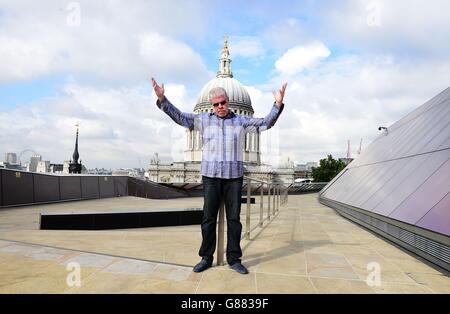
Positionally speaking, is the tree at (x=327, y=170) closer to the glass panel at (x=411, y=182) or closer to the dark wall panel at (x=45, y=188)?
the dark wall panel at (x=45, y=188)

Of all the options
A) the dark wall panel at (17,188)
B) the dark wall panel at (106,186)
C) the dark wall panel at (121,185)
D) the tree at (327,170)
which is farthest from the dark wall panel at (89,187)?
the tree at (327,170)

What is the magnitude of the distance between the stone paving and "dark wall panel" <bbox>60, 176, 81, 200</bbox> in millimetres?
10399

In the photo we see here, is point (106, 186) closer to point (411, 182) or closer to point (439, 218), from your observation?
point (411, 182)

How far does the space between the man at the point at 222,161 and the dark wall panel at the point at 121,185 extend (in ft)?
61.1

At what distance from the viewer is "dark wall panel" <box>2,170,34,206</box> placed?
40.2ft

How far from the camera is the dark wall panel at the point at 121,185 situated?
2169 centimetres

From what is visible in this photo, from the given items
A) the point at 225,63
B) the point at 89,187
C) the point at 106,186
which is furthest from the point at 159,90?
the point at 225,63

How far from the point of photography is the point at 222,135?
4277 millimetres

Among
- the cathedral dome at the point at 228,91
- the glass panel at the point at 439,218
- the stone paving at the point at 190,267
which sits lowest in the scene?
the stone paving at the point at 190,267

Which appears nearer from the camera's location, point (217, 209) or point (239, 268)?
point (239, 268)

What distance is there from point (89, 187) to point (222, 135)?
16069mm

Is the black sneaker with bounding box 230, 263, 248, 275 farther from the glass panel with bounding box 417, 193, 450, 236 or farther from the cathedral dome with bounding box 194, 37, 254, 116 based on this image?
the cathedral dome with bounding box 194, 37, 254, 116

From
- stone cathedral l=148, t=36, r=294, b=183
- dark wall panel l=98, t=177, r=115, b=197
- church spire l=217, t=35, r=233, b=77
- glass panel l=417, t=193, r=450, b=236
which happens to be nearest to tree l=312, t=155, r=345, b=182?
stone cathedral l=148, t=36, r=294, b=183
